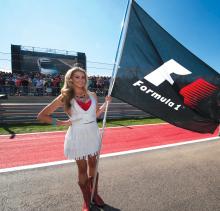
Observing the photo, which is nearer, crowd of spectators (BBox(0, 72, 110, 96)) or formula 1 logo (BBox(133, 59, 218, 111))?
formula 1 logo (BBox(133, 59, 218, 111))

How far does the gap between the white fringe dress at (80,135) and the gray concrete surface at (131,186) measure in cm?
88

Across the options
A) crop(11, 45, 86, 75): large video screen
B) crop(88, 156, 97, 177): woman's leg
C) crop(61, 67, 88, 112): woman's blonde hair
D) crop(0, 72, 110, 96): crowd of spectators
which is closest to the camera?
crop(61, 67, 88, 112): woman's blonde hair

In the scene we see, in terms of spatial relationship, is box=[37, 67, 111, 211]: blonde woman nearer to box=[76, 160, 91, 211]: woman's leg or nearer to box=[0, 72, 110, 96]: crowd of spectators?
box=[76, 160, 91, 211]: woman's leg

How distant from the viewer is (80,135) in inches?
126

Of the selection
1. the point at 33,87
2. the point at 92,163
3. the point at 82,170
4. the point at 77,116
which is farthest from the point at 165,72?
the point at 33,87

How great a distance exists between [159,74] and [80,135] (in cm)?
147

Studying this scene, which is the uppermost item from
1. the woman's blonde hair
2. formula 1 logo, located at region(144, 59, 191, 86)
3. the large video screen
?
the large video screen

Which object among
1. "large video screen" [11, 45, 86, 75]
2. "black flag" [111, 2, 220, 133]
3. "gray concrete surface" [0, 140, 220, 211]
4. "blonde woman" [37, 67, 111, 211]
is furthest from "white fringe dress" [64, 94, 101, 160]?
"large video screen" [11, 45, 86, 75]

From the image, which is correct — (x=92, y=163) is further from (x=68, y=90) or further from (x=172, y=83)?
(x=172, y=83)

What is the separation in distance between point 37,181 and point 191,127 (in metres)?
2.86

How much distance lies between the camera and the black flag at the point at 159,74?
3.49 m

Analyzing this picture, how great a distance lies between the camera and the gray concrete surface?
3504 millimetres

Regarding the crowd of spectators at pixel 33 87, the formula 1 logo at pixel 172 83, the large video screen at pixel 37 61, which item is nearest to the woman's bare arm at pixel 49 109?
the formula 1 logo at pixel 172 83

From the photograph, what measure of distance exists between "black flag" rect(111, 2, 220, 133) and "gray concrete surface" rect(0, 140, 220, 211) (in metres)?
1.15
